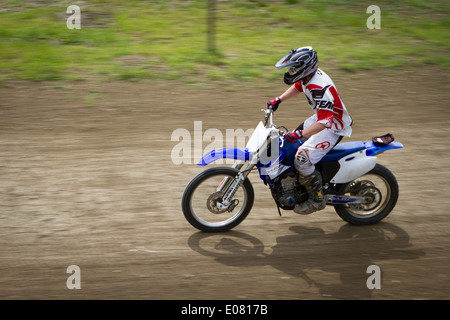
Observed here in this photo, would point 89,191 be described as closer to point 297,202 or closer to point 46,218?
point 46,218

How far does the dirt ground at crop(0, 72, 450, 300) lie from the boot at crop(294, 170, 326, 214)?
0.33 metres

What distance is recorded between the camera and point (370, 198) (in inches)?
254

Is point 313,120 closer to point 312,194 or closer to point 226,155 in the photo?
point 312,194

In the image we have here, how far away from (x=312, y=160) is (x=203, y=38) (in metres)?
7.56

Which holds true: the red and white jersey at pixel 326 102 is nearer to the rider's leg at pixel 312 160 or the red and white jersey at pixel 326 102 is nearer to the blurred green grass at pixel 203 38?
the rider's leg at pixel 312 160

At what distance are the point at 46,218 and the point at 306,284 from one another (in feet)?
11.2

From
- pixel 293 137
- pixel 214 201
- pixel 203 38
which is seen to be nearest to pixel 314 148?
pixel 293 137

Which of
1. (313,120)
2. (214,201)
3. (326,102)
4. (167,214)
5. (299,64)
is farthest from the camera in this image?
(167,214)

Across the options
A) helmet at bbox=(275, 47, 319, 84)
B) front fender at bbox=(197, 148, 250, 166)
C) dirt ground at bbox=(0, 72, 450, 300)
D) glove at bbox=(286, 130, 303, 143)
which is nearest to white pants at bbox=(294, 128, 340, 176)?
glove at bbox=(286, 130, 303, 143)

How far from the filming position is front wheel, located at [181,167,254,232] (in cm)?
592

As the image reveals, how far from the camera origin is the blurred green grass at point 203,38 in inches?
434

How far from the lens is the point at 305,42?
1266 cm

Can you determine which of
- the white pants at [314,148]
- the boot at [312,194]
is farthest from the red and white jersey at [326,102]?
the boot at [312,194]

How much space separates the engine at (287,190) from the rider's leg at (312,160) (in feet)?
0.30
